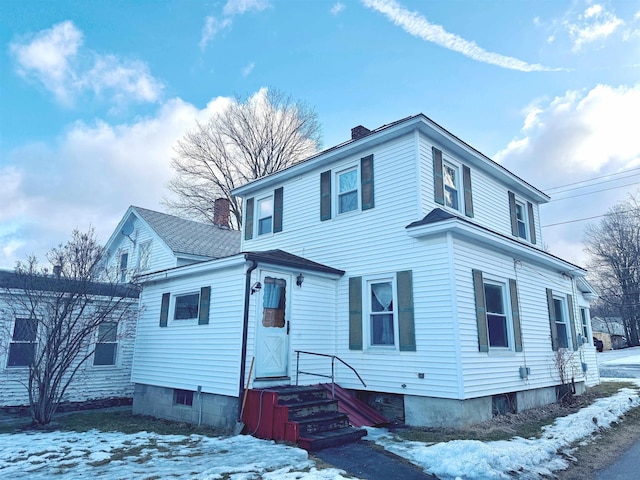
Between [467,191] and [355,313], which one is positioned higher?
[467,191]

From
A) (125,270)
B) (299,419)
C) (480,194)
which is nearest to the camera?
(299,419)

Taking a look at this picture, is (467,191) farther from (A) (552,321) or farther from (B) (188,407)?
(B) (188,407)

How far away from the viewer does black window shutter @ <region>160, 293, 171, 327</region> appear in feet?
34.3

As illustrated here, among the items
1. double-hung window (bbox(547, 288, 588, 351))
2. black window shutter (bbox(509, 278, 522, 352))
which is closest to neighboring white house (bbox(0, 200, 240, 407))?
black window shutter (bbox(509, 278, 522, 352))

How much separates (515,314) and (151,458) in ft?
26.7

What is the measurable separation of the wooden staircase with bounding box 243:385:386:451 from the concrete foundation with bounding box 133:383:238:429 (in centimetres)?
70

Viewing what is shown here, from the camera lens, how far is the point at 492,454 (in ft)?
18.0

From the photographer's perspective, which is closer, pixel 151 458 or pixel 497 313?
pixel 151 458

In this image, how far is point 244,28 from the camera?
12383 mm

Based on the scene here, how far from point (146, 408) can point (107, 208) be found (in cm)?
1460

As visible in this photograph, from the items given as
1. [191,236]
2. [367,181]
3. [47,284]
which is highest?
[191,236]

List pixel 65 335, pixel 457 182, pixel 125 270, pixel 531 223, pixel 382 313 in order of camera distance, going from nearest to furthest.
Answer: pixel 382 313 → pixel 65 335 → pixel 457 182 → pixel 531 223 → pixel 125 270

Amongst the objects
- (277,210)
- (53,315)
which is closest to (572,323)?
(277,210)

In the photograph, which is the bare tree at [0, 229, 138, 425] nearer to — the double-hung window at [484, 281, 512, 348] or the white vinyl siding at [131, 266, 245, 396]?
the white vinyl siding at [131, 266, 245, 396]
